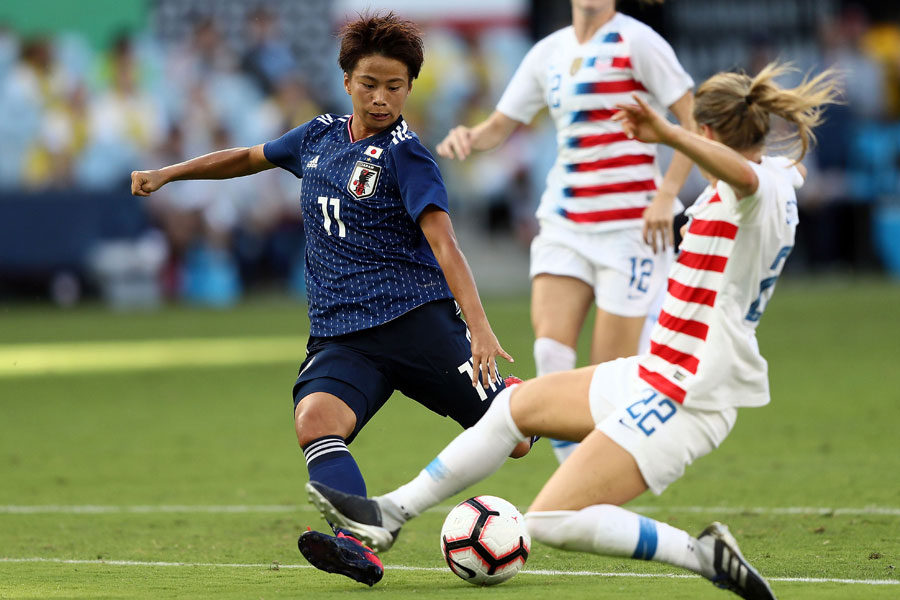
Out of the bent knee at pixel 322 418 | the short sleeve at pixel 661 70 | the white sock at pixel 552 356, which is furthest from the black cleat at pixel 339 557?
the short sleeve at pixel 661 70

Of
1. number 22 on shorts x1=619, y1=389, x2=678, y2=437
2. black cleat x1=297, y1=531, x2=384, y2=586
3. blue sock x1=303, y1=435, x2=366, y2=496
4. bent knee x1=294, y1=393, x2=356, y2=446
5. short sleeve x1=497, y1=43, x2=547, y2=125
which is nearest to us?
number 22 on shorts x1=619, y1=389, x2=678, y2=437

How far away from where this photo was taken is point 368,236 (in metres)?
5.59

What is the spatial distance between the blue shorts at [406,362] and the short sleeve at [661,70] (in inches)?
82.1

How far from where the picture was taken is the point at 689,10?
76.4ft

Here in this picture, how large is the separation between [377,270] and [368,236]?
5.2 inches

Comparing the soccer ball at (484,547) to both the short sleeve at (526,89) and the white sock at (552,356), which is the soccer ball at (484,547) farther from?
the short sleeve at (526,89)

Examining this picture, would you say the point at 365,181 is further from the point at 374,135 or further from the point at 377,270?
the point at 377,270

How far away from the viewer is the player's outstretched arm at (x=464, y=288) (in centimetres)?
522

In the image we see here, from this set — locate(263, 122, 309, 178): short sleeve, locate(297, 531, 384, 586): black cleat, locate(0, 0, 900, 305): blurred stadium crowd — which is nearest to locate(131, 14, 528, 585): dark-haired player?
locate(263, 122, 309, 178): short sleeve

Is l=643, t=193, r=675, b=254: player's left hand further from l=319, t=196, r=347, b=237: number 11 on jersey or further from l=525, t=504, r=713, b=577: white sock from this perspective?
l=525, t=504, r=713, b=577: white sock

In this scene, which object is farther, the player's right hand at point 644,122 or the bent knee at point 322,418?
the bent knee at point 322,418

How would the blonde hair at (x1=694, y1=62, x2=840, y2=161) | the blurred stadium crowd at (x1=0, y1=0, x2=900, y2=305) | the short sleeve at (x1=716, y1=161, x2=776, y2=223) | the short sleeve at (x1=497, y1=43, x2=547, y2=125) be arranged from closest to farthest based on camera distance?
the short sleeve at (x1=716, y1=161, x2=776, y2=223) → the blonde hair at (x1=694, y1=62, x2=840, y2=161) → the short sleeve at (x1=497, y1=43, x2=547, y2=125) → the blurred stadium crowd at (x1=0, y1=0, x2=900, y2=305)

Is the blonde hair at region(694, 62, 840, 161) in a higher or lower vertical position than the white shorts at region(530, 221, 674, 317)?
higher

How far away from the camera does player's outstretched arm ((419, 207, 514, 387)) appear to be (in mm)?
5219
